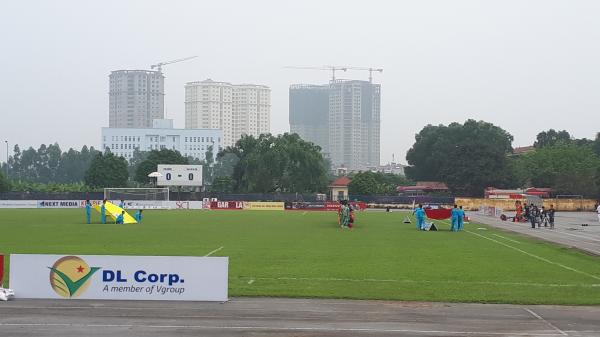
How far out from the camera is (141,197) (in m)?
93.2

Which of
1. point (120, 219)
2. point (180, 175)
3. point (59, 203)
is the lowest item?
point (120, 219)

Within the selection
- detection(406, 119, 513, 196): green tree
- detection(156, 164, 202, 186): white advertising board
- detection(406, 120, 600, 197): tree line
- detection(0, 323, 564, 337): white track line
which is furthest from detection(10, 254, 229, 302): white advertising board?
detection(406, 119, 513, 196): green tree

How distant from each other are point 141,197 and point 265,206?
1659 cm

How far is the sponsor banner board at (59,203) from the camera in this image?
93.8 metres

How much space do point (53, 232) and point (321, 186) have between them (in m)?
83.8

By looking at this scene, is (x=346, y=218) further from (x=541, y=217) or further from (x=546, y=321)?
(x=546, y=321)

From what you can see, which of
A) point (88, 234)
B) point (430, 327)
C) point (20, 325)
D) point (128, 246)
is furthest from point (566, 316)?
point (88, 234)

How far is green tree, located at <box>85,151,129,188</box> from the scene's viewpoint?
131m

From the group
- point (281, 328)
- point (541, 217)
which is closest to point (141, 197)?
point (541, 217)

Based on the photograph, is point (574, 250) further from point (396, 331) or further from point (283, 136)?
point (283, 136)

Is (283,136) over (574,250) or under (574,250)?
over

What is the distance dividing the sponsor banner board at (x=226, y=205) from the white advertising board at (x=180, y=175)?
22.4 feet

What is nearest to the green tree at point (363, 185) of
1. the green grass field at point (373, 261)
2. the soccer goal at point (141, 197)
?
the soccer goal at point (141, 197)

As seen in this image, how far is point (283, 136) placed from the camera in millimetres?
122312
